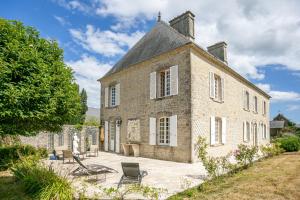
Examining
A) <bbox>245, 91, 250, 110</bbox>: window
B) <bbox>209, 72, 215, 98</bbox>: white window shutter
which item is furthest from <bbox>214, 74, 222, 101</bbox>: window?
<bbox>245, 91, 250, 110</bbox>: window

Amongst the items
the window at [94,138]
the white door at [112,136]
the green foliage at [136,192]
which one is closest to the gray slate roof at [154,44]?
the white door at [112,136]

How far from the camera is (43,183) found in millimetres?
5465

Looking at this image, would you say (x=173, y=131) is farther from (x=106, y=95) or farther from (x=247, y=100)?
(x=247, y=100)

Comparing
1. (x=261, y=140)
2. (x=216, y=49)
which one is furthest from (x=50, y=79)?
(x=261, y=140)

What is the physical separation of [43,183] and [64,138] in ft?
40.8

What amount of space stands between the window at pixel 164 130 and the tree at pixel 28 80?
6.97m

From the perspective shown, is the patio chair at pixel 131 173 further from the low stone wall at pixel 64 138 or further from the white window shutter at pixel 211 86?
the low stone wall at pixel 64 138

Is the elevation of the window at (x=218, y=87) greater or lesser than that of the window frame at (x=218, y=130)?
greater

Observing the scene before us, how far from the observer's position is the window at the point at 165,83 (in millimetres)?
12844

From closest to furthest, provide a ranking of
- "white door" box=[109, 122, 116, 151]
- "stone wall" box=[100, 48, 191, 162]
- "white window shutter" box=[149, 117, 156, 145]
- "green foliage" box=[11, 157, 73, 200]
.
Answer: "green foliage" box=[11, 157, 73, 200] < "stone wall" box=[100, 48, 191, 162] < "white window shutter" box=[149, 117, 156, 145] < "white door" box=[109, 122, 116, 151]

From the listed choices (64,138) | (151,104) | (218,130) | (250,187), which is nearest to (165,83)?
(151,104)

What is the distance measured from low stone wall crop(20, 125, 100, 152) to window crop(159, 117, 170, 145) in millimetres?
6754

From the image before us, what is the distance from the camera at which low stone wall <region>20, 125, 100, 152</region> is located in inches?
617

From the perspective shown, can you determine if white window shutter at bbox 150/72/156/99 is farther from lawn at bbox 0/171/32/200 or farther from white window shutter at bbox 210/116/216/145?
Answer: lawn at bbox 0/171/32/200
